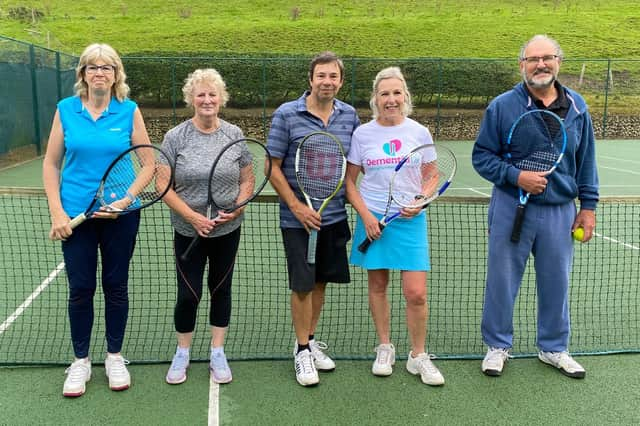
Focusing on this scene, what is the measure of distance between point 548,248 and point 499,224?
1.06 ft

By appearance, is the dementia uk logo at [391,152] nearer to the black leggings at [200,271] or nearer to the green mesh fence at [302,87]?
the black leggings at [200,271]

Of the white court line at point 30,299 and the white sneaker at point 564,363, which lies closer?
the white sneaker at point 564,363

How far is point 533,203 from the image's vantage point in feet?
11.6

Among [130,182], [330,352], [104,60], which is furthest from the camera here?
[330,352]

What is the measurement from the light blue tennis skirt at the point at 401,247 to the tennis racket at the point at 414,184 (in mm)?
58

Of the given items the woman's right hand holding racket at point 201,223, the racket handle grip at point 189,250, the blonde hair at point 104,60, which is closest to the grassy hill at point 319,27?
the blonde hair at point 104,60

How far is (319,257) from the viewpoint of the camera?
139 inches

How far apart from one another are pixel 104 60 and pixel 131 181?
2.23 feet

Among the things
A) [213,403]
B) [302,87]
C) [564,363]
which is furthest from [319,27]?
[213,403]

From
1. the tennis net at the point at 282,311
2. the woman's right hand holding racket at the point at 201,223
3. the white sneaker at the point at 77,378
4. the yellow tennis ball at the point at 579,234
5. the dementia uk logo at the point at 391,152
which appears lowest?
the tennis net at the point at 282,311

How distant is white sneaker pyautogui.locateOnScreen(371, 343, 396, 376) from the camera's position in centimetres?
362

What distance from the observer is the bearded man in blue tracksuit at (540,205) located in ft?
11.3

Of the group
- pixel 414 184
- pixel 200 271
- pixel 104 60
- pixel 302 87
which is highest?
pixel 104 60

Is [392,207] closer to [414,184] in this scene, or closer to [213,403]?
[414,184]
